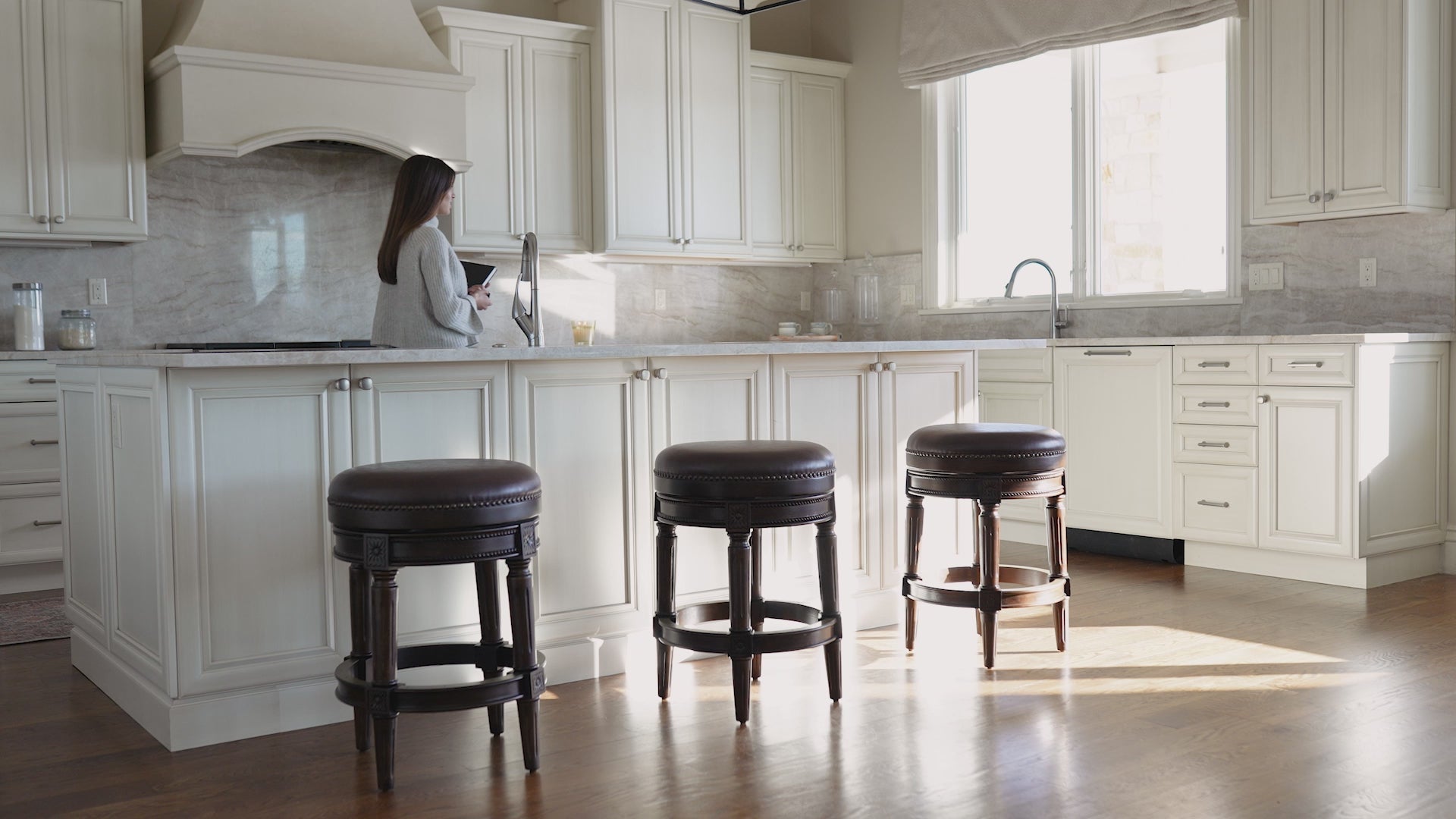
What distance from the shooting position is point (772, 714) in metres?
2.85

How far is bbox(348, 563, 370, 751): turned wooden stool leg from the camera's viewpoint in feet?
8.32

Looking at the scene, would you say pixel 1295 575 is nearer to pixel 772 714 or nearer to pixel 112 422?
pixel 772 714

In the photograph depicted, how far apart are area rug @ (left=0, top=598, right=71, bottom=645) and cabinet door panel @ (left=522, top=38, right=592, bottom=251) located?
96.3 inches

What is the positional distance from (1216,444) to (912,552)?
176 cm

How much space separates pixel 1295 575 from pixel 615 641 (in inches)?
101

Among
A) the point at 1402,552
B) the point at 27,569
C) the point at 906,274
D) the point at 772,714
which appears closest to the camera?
the point at 772,714

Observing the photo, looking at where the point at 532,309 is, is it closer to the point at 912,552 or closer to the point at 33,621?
the point at 912,552

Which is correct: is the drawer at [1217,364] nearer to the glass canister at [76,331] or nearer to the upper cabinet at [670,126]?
the upper cabinet at [670,126]

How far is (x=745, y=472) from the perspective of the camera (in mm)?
2740

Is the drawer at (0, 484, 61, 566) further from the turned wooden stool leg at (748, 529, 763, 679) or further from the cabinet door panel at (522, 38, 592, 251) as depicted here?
the turned wooden stool leg at (748, 529, 763, 679)

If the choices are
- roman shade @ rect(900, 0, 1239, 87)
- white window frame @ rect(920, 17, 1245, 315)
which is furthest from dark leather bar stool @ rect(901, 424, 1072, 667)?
roman shade @ rect(900, 0, 1239, 87)

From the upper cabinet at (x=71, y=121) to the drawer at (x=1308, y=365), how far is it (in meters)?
4.17

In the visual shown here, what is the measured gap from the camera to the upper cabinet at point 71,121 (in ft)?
15.0

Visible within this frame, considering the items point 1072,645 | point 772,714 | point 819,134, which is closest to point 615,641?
point 772,714
